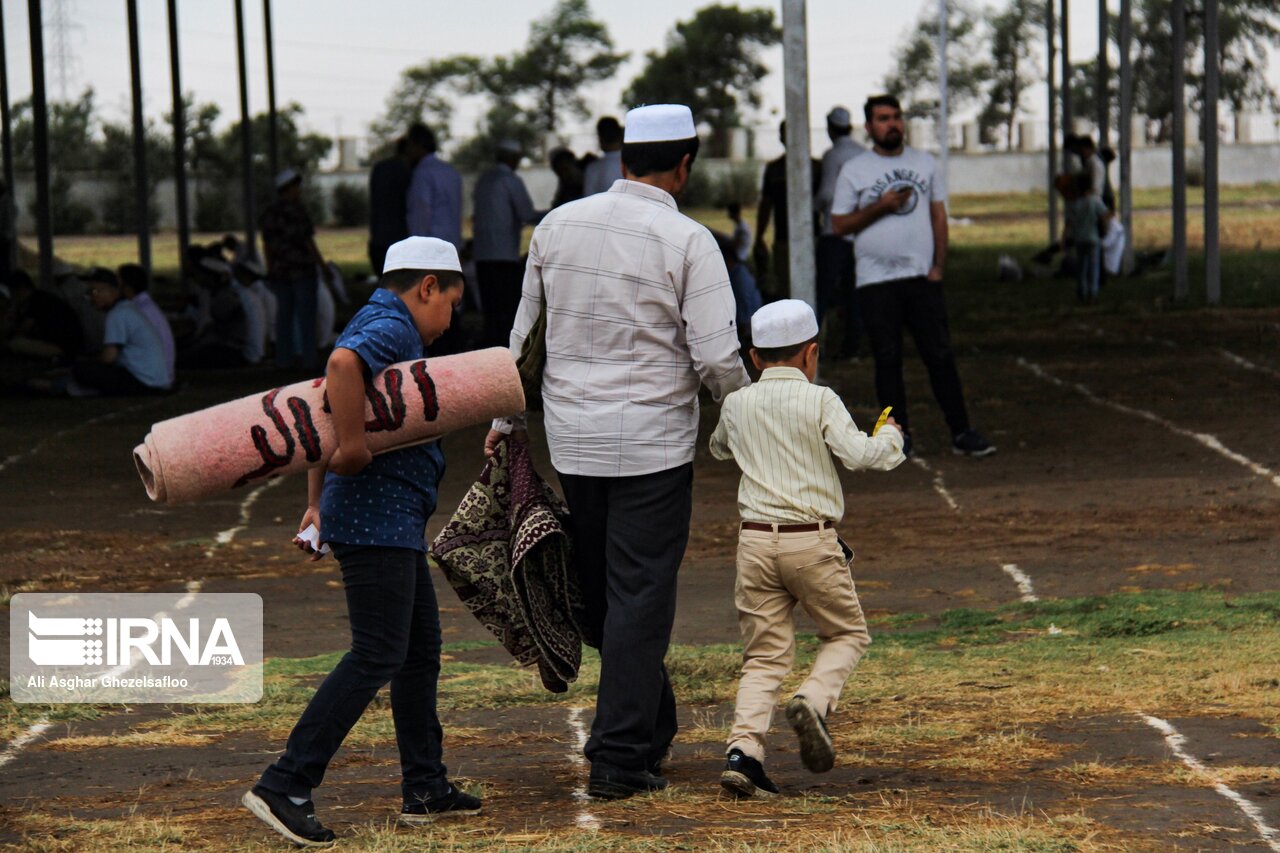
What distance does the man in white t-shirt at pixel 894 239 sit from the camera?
1134 centimetres

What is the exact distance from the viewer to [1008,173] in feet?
223

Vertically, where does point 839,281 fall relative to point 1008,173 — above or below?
below

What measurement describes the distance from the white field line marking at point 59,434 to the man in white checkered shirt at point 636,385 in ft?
28.7

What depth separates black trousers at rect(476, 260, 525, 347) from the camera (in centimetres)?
1653

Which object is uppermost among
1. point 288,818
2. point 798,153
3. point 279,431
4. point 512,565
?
point 798,153

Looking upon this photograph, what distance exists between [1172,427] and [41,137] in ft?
41.8

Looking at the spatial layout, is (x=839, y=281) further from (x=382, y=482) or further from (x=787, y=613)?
(x=382, y=482)

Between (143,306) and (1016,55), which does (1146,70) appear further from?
(143,306)

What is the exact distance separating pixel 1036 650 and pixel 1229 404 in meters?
7.54

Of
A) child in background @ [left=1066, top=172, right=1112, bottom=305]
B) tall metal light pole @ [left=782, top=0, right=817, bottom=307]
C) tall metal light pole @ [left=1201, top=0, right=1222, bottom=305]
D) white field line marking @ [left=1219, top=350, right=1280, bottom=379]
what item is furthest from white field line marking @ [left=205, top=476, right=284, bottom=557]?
child in background @ [left=1066, top=172, right=1112, bottom=305]

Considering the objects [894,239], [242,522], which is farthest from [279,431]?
[894,239]

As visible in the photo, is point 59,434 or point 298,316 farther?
point 298,316

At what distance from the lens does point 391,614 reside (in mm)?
4977

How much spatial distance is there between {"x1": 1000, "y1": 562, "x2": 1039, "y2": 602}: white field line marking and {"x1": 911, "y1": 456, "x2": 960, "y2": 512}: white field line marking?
1.57m
